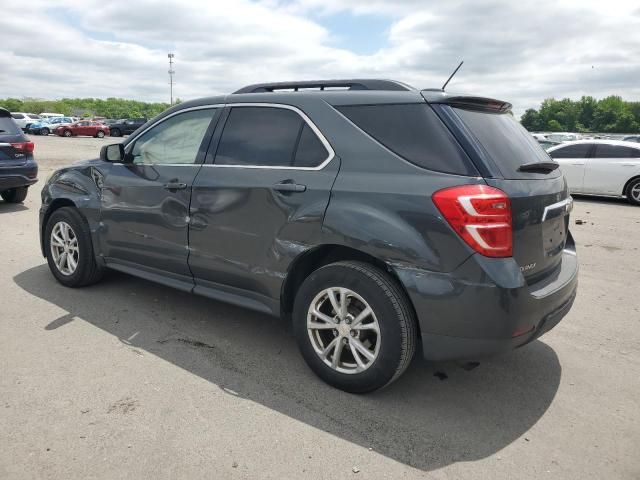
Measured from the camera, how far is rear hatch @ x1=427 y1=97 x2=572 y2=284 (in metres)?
2.86

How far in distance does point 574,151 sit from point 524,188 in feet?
36.9

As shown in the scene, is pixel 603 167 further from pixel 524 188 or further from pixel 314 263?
pixel 314 263

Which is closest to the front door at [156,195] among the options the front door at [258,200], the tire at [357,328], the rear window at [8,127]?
the front door at [258,200]

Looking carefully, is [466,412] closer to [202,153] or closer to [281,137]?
[281,137]

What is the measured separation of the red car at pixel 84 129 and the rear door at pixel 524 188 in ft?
145

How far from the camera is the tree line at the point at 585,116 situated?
4419 inches

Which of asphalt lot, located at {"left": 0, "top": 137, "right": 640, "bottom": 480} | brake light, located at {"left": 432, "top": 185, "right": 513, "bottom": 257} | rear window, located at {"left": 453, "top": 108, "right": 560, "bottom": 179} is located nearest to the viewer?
asphalt lot, located at {"left": 0, "top": 137, "right": 640, "bottom": 480}

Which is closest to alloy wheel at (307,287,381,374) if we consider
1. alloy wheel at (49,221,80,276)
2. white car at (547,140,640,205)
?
alloy wheel at (49,221,80,276)

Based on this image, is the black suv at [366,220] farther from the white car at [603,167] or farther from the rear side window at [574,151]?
the rear side window at [574,151]

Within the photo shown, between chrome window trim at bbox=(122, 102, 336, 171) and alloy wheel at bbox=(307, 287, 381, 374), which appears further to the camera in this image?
chrome window trim at bbox=(122, 102, 336, 171)

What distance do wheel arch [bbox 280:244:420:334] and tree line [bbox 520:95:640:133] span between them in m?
119

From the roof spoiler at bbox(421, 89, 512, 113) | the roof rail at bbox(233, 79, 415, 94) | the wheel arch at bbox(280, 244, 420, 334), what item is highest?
the roof rail at bbox(233, 79, 415, 94)

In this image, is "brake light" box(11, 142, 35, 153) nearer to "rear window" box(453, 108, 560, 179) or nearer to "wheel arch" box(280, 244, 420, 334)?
"wheel arch" box(280, 244, 420, 334)

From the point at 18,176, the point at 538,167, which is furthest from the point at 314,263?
the point at 18,176
